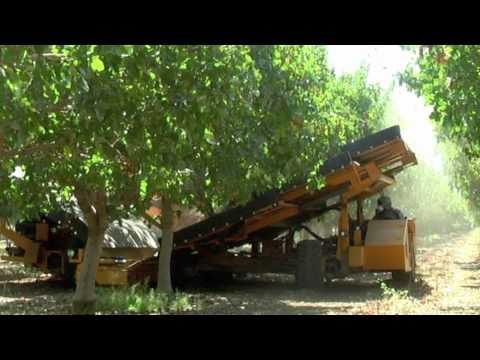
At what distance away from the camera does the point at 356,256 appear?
14.3 m

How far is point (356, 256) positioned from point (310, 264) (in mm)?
1283

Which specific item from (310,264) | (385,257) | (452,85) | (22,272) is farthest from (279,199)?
(22,272)

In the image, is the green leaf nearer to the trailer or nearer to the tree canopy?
the tree canopy

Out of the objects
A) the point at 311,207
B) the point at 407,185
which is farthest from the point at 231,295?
the point at 407,185

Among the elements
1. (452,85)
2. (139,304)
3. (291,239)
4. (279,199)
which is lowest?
(139,304)

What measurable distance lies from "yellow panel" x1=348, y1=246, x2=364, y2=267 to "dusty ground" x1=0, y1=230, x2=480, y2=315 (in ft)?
2.43

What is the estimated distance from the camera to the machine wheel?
49.1ft

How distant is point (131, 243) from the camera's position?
1734 centimetres

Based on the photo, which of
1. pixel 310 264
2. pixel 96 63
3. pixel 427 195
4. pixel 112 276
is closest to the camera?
pixel 96 63

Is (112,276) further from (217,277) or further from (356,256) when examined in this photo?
(356,256)

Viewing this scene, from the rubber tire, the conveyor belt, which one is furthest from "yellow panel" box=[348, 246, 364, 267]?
the rubber tire

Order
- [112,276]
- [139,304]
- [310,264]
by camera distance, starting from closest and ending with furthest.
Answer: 1. [139,304]
2. [112,276]
3. [310,264]

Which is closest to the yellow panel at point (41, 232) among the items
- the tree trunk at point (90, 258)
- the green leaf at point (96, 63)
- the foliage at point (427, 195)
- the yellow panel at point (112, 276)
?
the yellow panel at point (112, 276)
